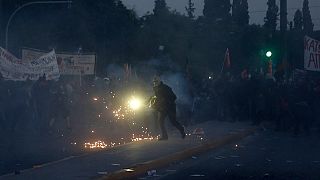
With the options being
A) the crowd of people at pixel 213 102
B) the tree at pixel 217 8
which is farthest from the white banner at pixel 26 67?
the tree at pixel 217 8

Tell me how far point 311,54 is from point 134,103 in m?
6.21

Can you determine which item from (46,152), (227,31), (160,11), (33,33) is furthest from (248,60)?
(46,152)

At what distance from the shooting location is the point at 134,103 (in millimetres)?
27766

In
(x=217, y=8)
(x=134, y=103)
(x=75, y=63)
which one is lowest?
(x=134, y=103)

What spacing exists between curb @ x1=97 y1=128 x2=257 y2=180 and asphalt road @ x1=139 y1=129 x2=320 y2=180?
13cm

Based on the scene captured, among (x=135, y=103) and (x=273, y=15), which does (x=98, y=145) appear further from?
(x=273, y=15)

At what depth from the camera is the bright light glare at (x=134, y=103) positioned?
27.6 m

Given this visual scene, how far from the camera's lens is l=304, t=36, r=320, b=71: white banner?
2884cm

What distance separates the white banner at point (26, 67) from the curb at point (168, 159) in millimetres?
7357

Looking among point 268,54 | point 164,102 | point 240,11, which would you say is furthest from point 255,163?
point 240,11

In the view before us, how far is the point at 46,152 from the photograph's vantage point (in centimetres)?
1833

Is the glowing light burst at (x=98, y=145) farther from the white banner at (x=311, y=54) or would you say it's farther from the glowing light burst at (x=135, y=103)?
the white banner at (x=311, y=54)

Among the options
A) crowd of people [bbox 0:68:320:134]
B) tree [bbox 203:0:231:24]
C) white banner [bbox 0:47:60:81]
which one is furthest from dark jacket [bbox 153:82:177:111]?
tree [bbox 203:0:231:24]

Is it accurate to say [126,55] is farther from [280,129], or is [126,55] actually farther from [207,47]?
[280,129]
